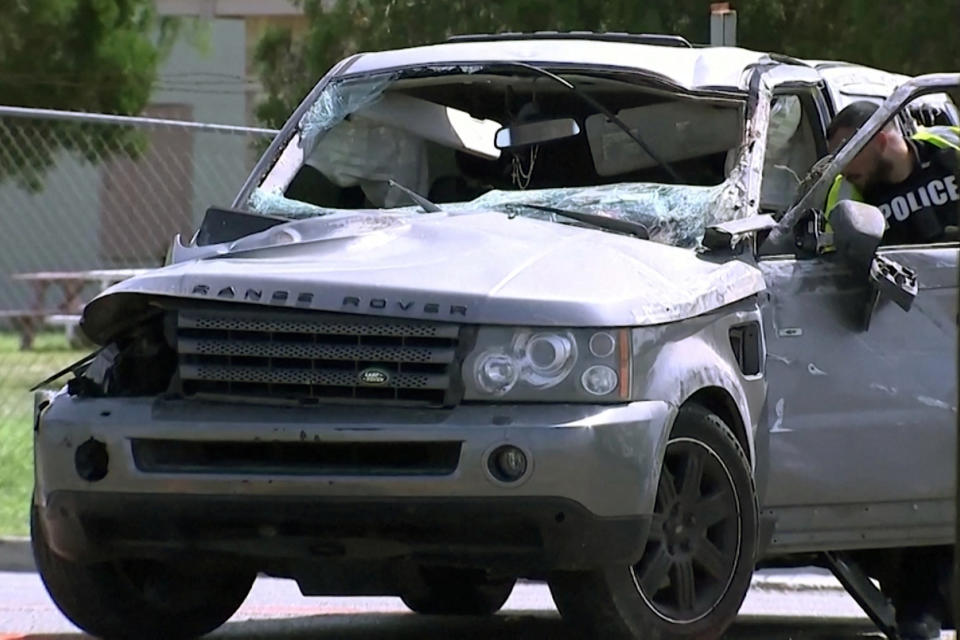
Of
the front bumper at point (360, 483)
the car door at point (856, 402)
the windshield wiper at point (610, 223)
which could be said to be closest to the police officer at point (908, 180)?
the car door at point (856, 402)

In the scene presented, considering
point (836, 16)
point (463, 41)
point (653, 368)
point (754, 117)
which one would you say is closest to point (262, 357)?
point (653, 368)

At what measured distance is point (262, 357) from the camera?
5.19 m

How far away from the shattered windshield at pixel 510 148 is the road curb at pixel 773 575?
7.54 feet

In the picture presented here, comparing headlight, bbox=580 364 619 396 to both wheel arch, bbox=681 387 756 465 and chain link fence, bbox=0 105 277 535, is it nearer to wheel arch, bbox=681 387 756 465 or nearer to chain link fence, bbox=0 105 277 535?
wheel arch, bbox=681 387 756 465

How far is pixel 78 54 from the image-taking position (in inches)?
706

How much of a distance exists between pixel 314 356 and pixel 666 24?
6915mm

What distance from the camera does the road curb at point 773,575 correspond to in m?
8.35

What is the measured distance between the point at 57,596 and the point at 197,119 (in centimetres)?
1913

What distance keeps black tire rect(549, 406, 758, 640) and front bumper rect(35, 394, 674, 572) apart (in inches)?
7.1

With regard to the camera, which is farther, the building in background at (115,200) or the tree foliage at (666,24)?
the building in background at (115,200)

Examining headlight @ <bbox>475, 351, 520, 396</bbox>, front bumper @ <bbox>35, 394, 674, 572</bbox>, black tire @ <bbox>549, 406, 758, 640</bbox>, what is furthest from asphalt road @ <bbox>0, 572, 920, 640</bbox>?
headlight @ <bbox>475, 351, 520, 396</bbox>

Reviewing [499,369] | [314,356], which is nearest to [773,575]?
[499,369]

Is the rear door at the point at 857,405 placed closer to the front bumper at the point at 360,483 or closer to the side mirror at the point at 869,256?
the side mirror at the point at 869,256

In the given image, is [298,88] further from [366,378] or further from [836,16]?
[366,378]
